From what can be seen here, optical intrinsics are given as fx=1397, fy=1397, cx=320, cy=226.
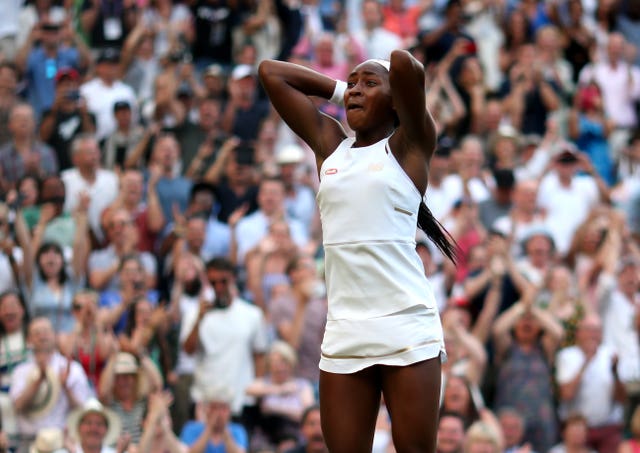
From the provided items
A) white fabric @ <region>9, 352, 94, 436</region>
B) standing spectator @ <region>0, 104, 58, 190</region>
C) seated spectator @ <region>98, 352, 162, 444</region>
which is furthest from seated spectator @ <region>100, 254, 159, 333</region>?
standing spectator @ <region>0, 104, 58, 190</region>

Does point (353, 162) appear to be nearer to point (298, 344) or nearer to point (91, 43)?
point (298, 344)

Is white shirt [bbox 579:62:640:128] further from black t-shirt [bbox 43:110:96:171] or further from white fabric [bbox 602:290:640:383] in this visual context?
black t-shirt [bbox 43:110:96:171]

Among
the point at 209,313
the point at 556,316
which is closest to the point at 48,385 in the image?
the point at 209,313

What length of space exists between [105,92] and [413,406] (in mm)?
8812

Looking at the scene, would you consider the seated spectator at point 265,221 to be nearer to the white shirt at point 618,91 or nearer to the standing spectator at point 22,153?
the standing spectator at point 22,153

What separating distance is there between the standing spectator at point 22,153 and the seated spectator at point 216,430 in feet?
10.7

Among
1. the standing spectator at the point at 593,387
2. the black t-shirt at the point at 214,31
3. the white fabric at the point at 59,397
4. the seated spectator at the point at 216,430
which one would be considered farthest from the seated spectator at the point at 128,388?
the black t-shirt at the point at 214,31

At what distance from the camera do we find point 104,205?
39.1 ft

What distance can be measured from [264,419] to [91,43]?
6014mm

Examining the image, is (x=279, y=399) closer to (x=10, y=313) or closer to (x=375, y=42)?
(x=10, y=313)

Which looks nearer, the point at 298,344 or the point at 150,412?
the point at 150,412

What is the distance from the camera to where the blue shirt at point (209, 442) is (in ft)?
31.2

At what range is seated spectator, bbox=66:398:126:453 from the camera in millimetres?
9023

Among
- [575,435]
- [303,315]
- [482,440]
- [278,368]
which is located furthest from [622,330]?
[278,368]
